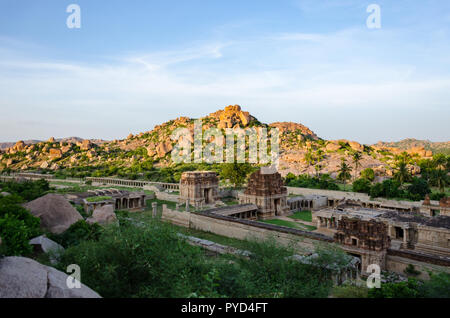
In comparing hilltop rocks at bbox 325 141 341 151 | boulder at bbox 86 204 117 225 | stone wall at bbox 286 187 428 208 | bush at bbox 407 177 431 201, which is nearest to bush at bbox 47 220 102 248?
boulder at bbox 86 204 117 225

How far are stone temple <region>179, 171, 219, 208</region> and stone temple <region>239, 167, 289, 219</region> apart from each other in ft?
21.0

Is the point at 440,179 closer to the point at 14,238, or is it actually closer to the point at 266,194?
the point at 266,194

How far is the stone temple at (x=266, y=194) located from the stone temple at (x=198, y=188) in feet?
21.0

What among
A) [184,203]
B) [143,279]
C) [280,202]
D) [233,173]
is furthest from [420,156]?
[143,279]

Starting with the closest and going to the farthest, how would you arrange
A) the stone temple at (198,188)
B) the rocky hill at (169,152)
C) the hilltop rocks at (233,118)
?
the stone temple at (198,188) < the rocky hill at (169,152) < the hilltop rocks at (233,118)

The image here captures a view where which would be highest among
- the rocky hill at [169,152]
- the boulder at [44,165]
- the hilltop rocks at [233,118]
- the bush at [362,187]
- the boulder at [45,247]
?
the hilltop rocks at [233,118]

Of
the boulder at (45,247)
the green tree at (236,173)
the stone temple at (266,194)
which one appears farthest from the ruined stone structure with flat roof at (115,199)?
the green tree at (236,173)

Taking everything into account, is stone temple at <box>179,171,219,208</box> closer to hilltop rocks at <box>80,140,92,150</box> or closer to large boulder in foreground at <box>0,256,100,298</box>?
large boulder in foreground at <box>0,256,100,298</box>

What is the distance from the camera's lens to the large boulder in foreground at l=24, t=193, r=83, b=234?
18.8m

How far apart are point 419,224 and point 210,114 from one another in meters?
136

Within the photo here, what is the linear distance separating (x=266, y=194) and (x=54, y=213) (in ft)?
85.0

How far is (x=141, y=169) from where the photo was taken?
84812 millimetres

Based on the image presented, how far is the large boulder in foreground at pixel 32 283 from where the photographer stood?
323 inches

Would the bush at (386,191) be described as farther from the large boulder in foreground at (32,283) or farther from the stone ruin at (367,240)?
the large boulder in foreground at (32,283)
